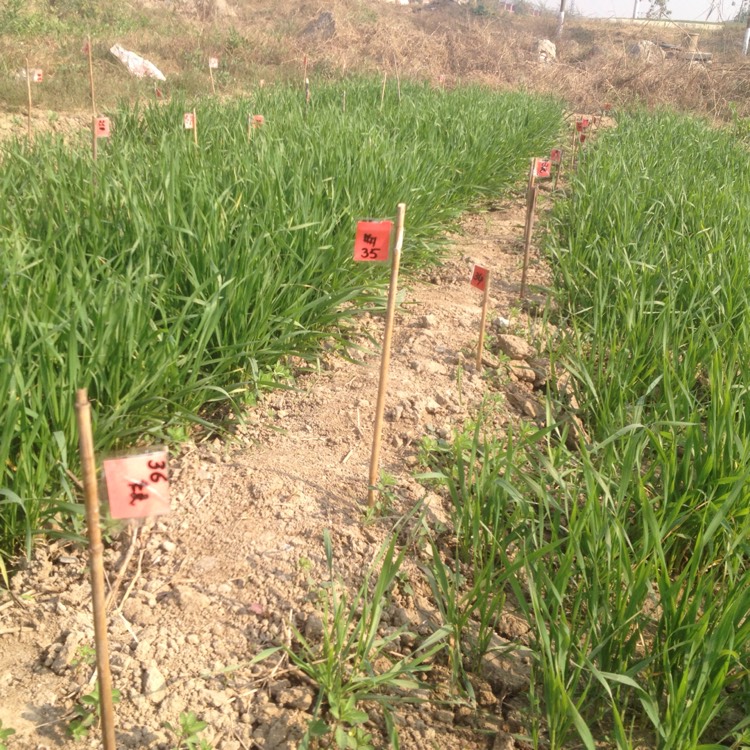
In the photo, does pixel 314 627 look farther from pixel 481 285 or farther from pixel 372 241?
pixel 481 285

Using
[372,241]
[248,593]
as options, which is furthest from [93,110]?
[248,593]

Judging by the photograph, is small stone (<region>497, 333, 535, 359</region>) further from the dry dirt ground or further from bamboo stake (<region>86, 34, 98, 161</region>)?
bamboo stake (<region>86, 34, 98, 161</region>)

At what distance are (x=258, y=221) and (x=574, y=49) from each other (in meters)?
22.6

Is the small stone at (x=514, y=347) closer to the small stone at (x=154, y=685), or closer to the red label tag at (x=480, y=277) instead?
the red label tag at (x=480, y=277)

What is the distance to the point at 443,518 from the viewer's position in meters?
1.86

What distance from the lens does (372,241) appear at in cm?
187

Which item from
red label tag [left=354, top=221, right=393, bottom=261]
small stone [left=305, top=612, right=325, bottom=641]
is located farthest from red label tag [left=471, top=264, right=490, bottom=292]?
small stone [left=305, top=612, right=325, bottom=641]

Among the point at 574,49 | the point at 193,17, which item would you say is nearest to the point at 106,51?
the point at 193,17

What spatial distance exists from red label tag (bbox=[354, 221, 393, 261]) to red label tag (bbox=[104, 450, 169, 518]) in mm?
975

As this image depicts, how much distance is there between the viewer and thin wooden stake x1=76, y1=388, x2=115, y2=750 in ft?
3.01

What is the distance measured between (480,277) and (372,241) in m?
0.76

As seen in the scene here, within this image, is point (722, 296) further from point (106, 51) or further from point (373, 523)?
point (106, 51)

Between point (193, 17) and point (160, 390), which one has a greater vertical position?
point (193, 17)

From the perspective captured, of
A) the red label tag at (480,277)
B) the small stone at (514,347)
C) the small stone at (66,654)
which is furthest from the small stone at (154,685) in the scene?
the small stone at (514,347)
